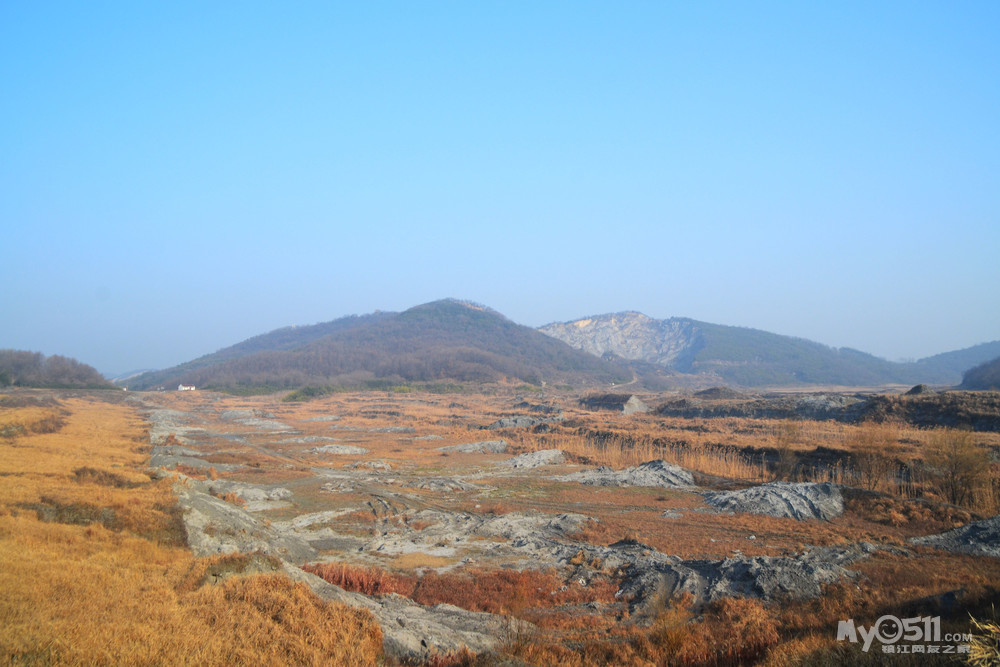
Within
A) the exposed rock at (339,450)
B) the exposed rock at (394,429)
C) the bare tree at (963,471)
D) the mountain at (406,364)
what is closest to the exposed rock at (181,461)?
the exposed rock at (339,450)

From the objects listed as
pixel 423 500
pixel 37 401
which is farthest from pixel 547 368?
pixel 423 500

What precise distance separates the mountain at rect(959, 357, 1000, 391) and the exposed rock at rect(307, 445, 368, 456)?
93381 mm

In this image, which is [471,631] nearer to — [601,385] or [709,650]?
[709,650]

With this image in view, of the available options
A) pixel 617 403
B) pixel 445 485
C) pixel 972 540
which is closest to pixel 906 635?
pixel 972 540

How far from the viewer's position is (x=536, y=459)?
1513 inches

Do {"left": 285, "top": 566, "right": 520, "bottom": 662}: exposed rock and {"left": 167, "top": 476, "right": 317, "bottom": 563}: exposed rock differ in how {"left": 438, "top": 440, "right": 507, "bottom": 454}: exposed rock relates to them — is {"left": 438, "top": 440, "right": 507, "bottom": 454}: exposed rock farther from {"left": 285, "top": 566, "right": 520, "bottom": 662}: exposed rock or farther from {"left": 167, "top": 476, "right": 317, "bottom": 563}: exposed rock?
{"left": 285, "top": 566, "right": 520, "bottom": 662}: exposed rock

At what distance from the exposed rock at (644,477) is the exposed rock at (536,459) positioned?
539 cm

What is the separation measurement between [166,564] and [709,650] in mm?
10379

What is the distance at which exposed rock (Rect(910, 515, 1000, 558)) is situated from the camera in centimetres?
1493

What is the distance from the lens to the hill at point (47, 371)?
295 feet

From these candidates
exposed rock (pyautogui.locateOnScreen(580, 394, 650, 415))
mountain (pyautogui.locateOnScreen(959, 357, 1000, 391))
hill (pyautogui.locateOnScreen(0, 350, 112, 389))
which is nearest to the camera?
exposed rock (pyautogui.locateOnScreen(580, 394, 650, 415))

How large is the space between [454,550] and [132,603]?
11446 millimetres

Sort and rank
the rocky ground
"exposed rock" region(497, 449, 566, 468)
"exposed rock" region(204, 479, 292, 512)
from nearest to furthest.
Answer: the rocky ground → "exposed rock" region(204, 479, 292, 512) → "exposed rock" region(497, 449, 566, 468)

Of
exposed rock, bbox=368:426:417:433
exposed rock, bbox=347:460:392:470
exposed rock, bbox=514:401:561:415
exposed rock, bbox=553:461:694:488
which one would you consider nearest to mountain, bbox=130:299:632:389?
exposed rock, bbox=514:401:561:415
